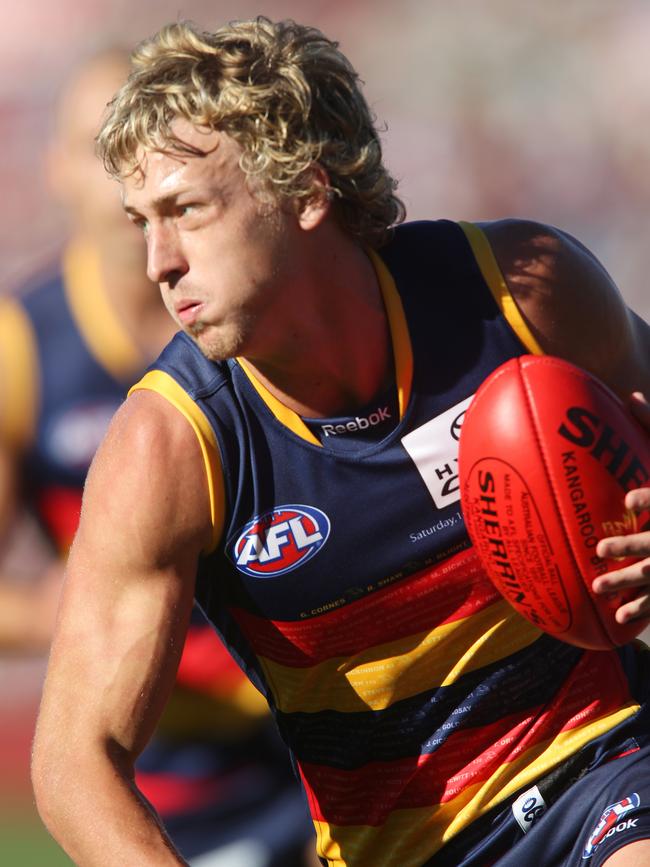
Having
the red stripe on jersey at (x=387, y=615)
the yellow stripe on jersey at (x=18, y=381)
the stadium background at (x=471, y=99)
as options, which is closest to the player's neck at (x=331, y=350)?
the red stripe on jersey at (x=387, y=615)

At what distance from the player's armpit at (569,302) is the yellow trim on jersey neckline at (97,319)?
200 centimetres

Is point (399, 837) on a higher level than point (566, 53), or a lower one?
lower

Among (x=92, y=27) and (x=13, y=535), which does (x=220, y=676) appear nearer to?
(x=13, y=535)

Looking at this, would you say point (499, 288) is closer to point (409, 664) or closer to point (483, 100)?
point (409, 664)

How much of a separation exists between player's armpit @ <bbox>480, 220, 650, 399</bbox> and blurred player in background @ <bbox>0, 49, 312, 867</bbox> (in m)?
1.98

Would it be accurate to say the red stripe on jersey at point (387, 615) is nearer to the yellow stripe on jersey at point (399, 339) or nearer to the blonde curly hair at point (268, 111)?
the yellow stripe on jersey at point (399, 339)

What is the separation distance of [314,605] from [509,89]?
514 cm

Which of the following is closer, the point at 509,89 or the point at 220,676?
the point at 220,676

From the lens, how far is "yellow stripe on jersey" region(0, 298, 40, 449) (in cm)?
491

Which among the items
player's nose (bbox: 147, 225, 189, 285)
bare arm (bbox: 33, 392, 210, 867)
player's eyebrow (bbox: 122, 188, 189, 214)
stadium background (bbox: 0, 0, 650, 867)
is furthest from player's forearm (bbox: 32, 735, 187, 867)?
stadium background (bbox: 0, 0, 650, 867)

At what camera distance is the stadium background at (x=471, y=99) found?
7.20 meters

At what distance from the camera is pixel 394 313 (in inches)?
118

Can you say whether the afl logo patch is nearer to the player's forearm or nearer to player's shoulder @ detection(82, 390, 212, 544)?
player's shoulder @ detection(82, 390, 212, 544)

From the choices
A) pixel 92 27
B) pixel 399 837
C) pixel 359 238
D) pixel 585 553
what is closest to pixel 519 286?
pixel 359 238
